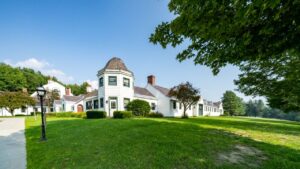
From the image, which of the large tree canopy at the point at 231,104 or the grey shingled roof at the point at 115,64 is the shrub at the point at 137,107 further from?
the large tree canopy at the point at 231,104

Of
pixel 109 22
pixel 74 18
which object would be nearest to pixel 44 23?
pixel 74 18

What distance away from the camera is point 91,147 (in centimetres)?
652

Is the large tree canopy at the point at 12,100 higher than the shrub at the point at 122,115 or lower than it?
higher

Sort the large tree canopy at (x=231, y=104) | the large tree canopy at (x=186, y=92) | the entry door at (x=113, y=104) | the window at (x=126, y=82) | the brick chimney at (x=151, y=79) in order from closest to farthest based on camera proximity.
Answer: the entry door at (x=113, y=104)
the window at (x=126, y=82)
the large tree canopy at (x=186, y=92)
the brick chimney at (x=151, y=79)
the large tree canopy at (x=231, y=104)

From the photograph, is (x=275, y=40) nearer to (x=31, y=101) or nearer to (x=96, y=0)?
(x=96, y=0)

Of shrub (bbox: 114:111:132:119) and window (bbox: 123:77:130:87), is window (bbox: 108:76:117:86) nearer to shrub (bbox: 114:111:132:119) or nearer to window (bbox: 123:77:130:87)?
window (bbox: 123:77:130:87)

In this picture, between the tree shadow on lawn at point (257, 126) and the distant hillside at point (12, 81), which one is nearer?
the tree shadow on lawn at point (257, 126)

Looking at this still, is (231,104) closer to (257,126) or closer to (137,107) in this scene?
(137,107)

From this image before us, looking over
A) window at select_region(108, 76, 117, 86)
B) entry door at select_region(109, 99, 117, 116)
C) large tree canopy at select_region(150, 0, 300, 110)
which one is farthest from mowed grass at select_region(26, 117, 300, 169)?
window at select_region(108, 76, 117, 86)

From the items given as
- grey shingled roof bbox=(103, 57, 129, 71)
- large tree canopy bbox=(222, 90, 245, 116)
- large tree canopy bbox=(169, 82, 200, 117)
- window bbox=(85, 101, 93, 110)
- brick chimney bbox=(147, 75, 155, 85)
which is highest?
grey shingled roof bbox=(103, 57, 129, 71)

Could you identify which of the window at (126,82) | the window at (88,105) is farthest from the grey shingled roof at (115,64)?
the window at (88,105)

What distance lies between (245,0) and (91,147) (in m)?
6.55

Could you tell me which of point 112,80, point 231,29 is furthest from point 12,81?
point 231,29

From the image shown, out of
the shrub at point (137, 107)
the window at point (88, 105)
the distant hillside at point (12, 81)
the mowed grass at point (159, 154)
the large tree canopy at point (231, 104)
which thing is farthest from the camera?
the large tree canopy at point (231, 104)
